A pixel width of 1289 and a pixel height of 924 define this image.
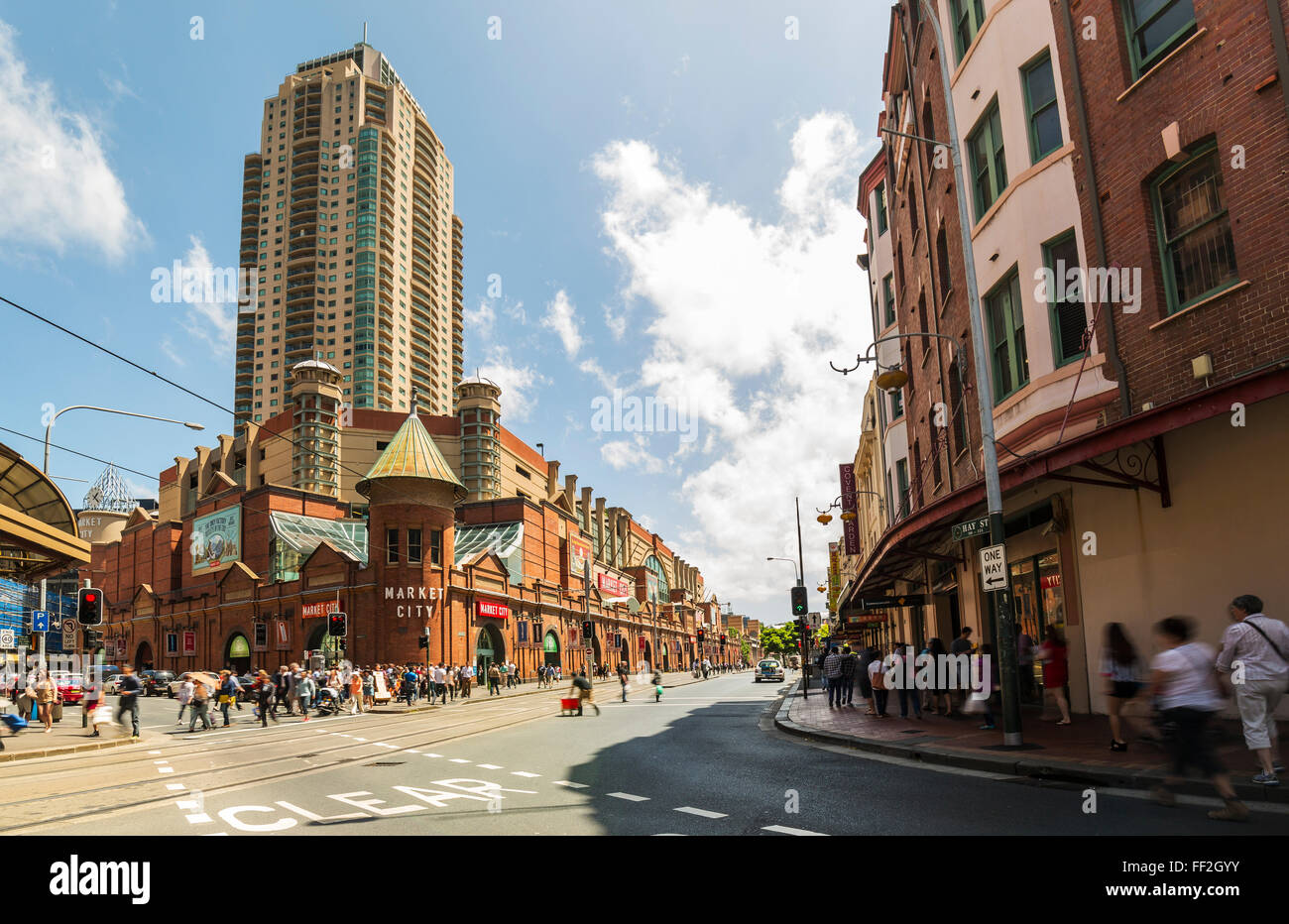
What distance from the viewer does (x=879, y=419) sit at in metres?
36.2

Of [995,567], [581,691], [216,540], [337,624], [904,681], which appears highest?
[216,540]

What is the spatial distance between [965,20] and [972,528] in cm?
1171

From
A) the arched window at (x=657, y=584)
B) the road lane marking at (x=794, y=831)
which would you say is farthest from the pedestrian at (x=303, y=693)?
the arched window at (x=657, y=584)

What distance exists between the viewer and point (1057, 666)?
1334 centimetres

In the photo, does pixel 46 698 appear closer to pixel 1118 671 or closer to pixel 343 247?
pixel 1118 671

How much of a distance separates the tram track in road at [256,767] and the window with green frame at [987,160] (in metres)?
15.3

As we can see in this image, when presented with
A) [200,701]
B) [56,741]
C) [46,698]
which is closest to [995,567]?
[56,741]

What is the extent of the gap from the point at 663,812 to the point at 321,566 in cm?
4625

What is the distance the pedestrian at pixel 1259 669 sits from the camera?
7.72 metres

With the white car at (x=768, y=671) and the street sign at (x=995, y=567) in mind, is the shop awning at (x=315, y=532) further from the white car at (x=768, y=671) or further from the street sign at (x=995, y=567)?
the street sign at (x=995, y=567)

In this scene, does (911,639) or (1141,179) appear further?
(911,639)
